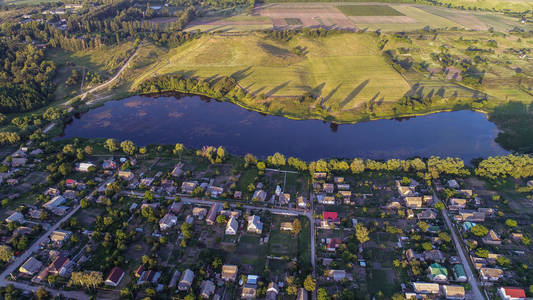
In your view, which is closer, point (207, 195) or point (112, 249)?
point (112, 249)

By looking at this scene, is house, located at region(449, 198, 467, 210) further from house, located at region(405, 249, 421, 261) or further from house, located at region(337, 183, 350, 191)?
house, located at region(337, 183, 350, 191)

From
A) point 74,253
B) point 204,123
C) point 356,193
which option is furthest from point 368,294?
point 204,123

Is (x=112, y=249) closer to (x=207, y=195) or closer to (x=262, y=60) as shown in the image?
(x=207, y=195)

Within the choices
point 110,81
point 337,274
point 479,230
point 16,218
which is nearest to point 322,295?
point 337,274

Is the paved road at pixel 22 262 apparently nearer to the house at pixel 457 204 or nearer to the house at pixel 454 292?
the house at pixel 454 292

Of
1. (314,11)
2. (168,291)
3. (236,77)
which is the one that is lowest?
(168,291)

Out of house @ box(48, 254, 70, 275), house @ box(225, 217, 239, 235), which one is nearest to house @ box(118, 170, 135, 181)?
house @ box(48, 254, 70, 275)
